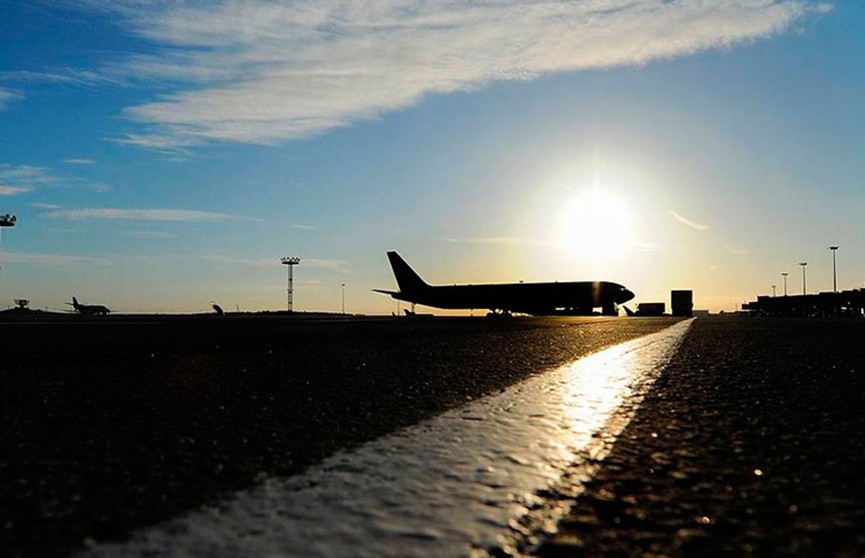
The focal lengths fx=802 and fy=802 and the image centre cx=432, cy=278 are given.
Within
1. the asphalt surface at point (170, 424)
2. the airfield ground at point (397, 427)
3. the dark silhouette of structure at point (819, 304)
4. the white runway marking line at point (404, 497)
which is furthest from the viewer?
the dark silhouette of structure at point (819, 304)

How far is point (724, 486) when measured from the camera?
279 centimetres

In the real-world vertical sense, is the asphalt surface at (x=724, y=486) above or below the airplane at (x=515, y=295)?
below

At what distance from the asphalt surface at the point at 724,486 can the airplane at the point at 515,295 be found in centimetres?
8849

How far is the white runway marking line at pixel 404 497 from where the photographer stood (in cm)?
194

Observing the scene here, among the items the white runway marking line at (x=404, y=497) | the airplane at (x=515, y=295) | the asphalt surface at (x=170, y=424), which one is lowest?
the asphalt surface at (x=170, y=424)

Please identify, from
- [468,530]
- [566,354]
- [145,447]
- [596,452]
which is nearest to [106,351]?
[566,354]

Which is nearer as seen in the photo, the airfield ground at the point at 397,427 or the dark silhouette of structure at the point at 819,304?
the airfield ground at the point at 397,427

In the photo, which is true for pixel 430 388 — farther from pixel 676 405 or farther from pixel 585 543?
pixel 585 543

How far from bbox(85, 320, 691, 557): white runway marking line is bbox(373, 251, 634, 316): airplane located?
90.0 meters

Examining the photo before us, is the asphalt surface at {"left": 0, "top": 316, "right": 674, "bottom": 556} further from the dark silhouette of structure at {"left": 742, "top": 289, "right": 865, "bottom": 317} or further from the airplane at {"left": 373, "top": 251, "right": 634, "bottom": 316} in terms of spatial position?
the dark silhouette of structure at {"left": 742, "top": 289, "right": 865, "bottom": 317}

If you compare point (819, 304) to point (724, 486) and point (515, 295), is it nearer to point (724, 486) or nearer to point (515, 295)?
point (515, 295)

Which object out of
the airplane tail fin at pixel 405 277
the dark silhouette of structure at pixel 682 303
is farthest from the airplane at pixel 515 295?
the dark silhouette of structure at pixel 682 303

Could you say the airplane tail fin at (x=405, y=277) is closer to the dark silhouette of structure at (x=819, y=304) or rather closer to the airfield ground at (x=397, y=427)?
the dark silhouette of structure at (x=819, y=304)

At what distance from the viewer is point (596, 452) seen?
3.41 metres
